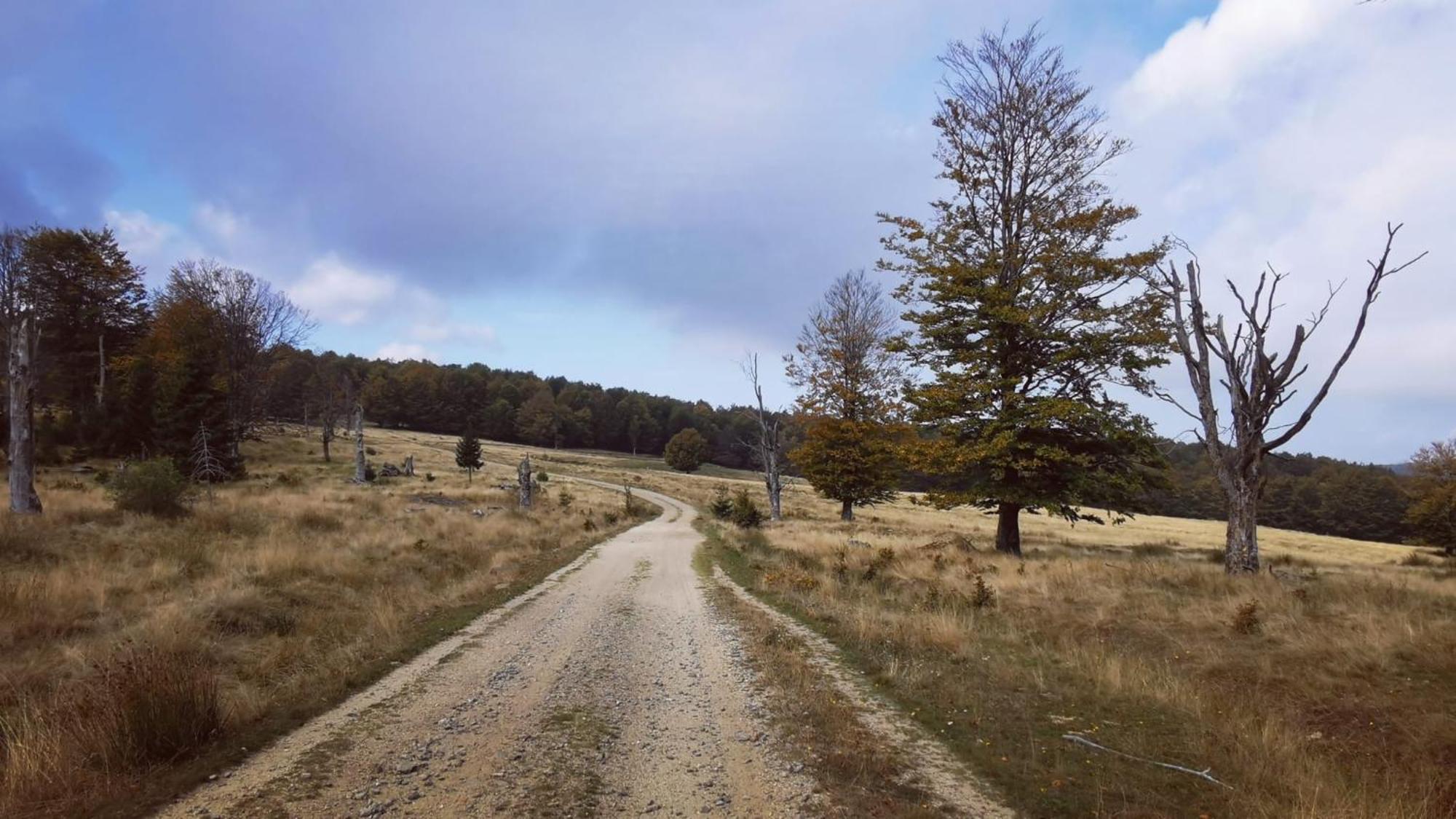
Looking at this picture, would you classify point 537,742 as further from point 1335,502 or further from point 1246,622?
point 1335,502

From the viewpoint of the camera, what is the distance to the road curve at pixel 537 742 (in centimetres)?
428

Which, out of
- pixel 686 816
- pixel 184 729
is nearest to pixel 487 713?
pixel 184 729

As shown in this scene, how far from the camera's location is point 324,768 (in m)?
4.73

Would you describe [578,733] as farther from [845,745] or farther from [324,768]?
[845,745]

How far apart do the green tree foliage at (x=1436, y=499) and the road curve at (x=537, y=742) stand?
4205 cm

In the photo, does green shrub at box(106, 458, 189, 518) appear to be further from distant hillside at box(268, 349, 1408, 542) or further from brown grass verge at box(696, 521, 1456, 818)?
distant hillside at box(268, 349, 1408, 542)

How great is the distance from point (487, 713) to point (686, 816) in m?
2.75

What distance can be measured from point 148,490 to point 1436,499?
58.0 m

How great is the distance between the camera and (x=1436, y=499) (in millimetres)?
36375

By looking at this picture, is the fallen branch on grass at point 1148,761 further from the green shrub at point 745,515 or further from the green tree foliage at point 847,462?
the green tree foliage at point 847,462

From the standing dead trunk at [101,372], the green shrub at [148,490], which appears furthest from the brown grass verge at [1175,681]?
the standing dead trunk at [101,372]

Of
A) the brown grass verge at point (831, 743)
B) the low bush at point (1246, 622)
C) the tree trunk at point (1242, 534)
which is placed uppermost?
the tree trunk at point (1242, 534)

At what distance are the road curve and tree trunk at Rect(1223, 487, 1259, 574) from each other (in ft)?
42.9

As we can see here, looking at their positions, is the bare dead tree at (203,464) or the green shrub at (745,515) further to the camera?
the green shrub at (745,515)
